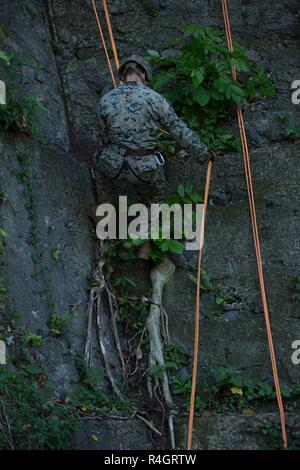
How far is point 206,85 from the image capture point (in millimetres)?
8531

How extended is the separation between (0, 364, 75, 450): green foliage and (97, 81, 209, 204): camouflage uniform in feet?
6.79

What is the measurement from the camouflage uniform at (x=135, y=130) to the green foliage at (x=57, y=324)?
1414 millimetres

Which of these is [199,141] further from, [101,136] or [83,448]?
[83,448]

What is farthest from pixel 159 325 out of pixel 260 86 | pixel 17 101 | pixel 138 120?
pixel 260 86

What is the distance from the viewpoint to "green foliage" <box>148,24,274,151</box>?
840 centimetres

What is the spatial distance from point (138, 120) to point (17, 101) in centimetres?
101

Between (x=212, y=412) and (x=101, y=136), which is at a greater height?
(x=101, y=136)

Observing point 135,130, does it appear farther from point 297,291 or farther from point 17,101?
point 297,291

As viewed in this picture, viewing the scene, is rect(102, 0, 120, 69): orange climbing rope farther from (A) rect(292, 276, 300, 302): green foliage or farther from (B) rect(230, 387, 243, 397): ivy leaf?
(B) rect(230, 387, 243, 397): ivy leaf

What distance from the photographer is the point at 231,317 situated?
7461mm

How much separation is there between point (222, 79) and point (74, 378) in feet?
10.7

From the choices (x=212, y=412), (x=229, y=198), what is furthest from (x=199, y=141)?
(x=212, y=412)
